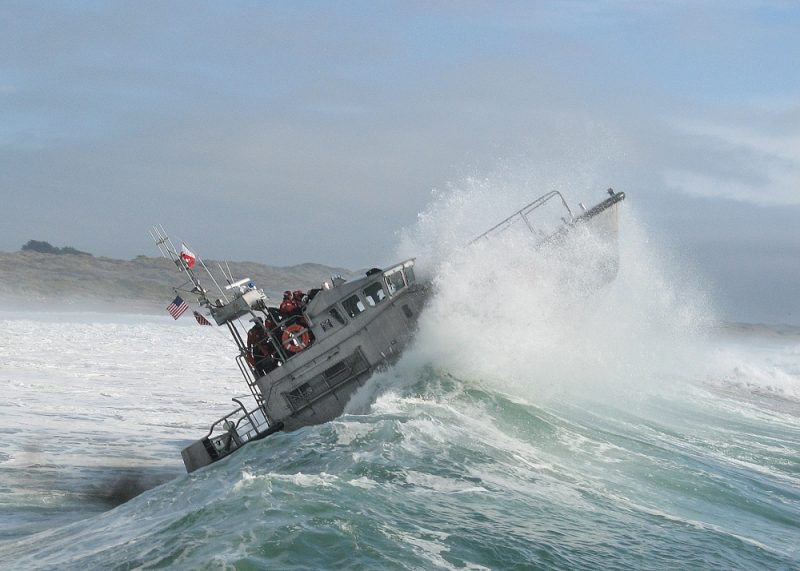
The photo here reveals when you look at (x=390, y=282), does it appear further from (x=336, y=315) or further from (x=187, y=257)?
(x=187, y=257)

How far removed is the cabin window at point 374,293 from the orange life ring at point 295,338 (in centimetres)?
163

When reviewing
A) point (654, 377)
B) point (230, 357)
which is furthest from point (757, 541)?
point (230, 357)

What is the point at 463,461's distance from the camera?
14.3m

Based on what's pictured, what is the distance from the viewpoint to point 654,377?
3419 cm

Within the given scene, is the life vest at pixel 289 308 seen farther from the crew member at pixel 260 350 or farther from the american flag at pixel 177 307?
the american flag at pixel 177 307

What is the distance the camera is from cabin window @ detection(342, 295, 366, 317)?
756 inches

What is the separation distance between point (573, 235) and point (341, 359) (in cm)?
677

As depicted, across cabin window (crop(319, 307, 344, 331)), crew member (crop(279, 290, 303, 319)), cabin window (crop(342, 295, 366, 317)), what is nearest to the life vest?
crew member (crop(279, 290, 303, 319))

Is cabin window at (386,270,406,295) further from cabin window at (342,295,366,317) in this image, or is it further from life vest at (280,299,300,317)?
life vest at (280,299,300,317)

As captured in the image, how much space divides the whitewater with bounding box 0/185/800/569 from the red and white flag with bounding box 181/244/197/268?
16.1 feet

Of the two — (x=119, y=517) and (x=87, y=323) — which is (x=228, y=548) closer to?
(x=119, y=517)

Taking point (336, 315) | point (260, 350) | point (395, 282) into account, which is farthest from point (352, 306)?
point (260, 350)

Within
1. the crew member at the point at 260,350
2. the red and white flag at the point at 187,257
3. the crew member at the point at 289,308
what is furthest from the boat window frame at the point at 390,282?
the red and white flag at the point at 187,257

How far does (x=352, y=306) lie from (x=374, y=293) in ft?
1.95
